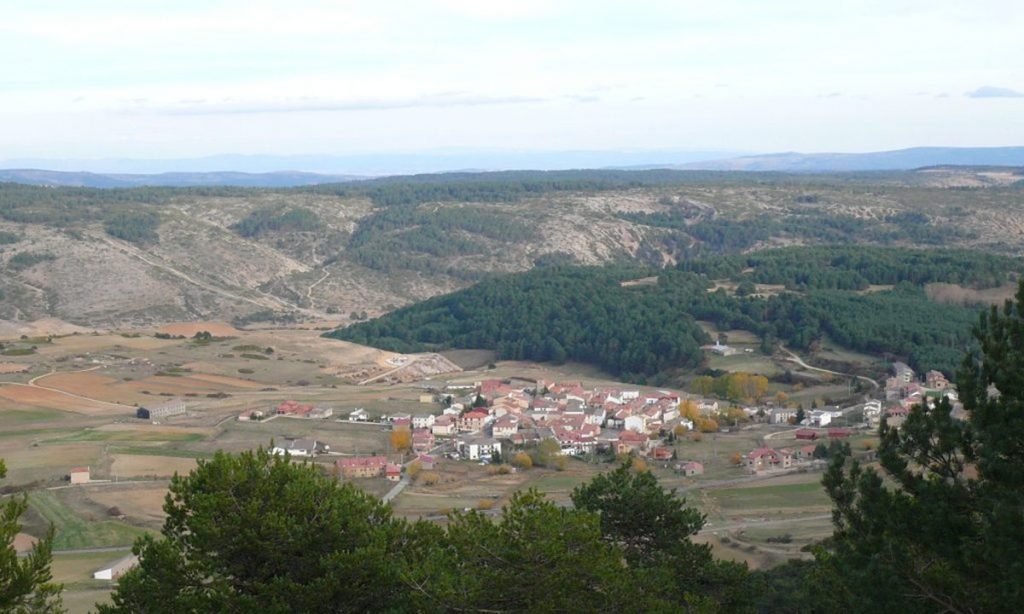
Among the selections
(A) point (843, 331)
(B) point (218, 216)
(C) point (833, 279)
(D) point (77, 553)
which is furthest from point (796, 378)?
(B) point (218, 216)

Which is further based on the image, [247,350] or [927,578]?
[247,350]


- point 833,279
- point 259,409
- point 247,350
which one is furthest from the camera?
point 833,279

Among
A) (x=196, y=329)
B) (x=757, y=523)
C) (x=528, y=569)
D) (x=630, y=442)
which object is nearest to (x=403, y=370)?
(x=196, y=329)

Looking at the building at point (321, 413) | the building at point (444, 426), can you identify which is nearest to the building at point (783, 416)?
the building at point (444, 426)

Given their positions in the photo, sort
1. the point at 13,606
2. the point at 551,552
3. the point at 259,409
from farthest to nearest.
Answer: the point at 259,409, the point at 551,552, the point at 13,606

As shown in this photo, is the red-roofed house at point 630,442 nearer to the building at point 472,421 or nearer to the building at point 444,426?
the building at point 472,421

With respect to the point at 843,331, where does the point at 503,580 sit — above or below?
above

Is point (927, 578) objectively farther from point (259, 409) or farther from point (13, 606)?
point (259, 409)

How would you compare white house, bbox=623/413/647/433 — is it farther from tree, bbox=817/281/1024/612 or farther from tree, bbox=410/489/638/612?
tree, bbox=817/281/1024/612
